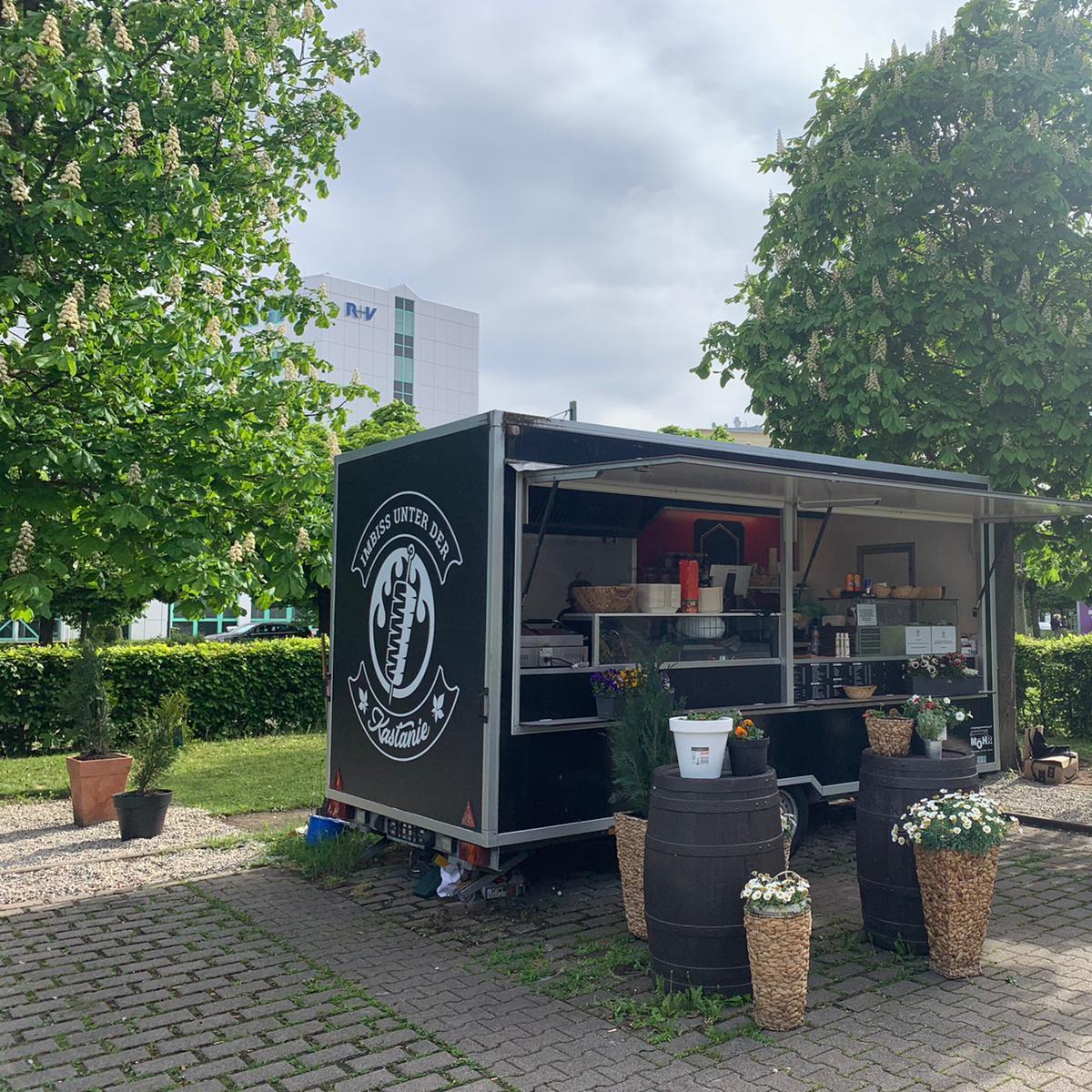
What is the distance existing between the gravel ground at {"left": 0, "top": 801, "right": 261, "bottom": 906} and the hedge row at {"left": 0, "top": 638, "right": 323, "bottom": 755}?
112 inches

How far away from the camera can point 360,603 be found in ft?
23.1

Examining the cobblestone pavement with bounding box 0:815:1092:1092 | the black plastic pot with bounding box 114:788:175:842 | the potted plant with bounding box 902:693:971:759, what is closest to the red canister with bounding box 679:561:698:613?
the potted plant with bounding box 902:693:971:759

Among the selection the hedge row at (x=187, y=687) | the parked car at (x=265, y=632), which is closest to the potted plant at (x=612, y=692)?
the hedge row at (x=187, y=687)

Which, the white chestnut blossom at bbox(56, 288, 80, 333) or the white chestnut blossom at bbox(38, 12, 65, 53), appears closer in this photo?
the white chestnut blossom at bbox(56, 288, 80, 333)

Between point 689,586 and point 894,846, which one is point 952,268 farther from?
point 894,846

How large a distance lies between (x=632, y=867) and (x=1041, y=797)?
6.04 metres

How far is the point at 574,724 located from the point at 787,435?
6.36 m

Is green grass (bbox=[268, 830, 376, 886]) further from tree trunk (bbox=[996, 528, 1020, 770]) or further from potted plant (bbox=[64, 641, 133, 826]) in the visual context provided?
tree trunk (bbox=[996, 528, 1020, 770])

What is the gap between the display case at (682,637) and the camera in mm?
Result: 6629

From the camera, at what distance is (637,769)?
557 cm

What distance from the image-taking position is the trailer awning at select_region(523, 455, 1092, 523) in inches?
232

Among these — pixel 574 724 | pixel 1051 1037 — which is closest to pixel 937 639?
pixel 574 724

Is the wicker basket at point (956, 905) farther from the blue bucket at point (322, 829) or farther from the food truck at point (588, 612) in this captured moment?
the blue bucket at point (322, 829)

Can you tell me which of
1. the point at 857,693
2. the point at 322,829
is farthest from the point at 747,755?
the point at 322,829
